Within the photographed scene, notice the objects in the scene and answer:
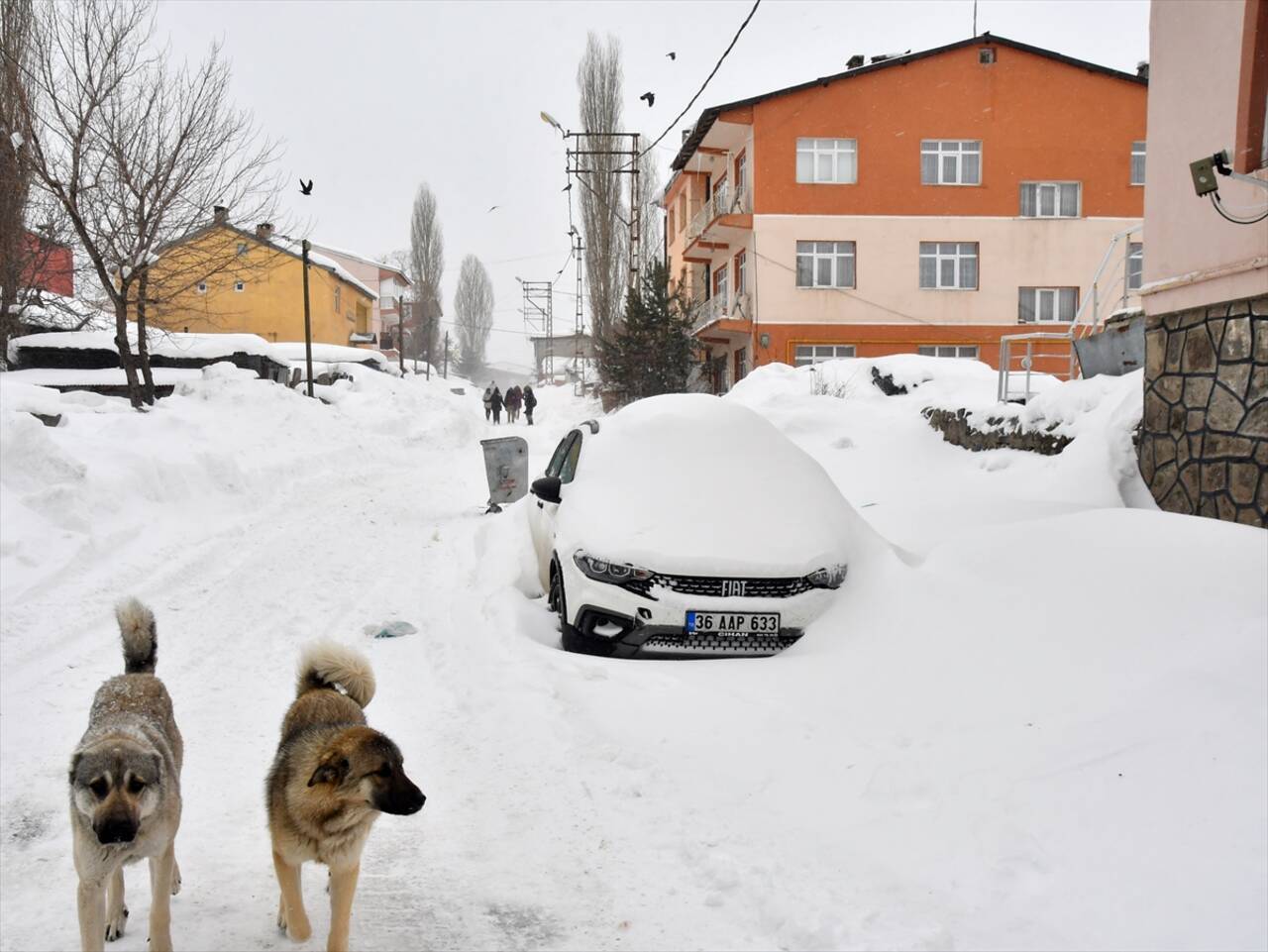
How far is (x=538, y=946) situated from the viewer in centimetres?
309

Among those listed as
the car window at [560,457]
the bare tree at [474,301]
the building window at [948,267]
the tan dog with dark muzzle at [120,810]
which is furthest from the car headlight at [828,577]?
the bare tree at [474,301]

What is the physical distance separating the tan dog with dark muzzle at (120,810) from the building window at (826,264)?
89.5 ft

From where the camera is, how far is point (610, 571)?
5910 millimetres

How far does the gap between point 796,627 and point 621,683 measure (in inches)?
49.0

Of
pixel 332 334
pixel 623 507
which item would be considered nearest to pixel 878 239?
pixel 623 507

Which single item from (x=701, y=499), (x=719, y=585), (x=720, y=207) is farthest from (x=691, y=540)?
(x=720, y=207)

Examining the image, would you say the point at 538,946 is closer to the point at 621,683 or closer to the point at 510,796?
the point at 510,796

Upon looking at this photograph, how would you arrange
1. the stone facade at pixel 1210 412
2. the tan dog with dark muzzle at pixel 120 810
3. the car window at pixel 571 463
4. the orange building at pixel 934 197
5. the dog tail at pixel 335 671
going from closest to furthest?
the tan dog with dark muzzle at pixel 120 810 < the dog tail at pixel 335 671 < the stone facade at pixel 1210 412 < the car window at pixel 571 463 < the orange building at pixel 934 197

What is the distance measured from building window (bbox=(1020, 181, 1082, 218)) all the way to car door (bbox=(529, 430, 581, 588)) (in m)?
25.0

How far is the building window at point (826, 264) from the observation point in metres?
28.5

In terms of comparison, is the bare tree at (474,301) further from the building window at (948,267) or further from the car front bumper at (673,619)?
the car front bumper at (673,619)

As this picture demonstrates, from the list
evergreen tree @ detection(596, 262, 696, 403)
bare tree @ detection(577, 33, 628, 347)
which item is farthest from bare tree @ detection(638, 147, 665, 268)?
evergreen tree @ detection(596, 262, 696, 403)

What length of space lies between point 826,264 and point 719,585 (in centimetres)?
2453

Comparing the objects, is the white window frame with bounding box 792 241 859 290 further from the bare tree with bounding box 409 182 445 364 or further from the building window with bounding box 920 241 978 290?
the bare tree with bounding box 409 182 445 364
